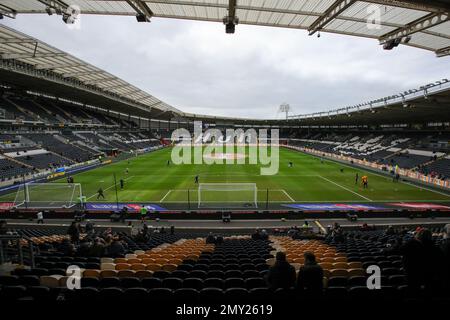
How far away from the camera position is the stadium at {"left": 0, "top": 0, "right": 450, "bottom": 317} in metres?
4.52

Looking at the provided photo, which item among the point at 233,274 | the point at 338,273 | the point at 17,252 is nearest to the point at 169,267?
the point at 233,274

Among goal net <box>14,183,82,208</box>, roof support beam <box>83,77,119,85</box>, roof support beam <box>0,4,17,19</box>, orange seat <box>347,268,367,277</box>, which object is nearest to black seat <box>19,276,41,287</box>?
orange seat <box>347,268,367,277</box>

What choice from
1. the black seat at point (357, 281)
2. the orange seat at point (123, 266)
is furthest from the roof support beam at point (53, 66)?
the black seat at point (357, 281)

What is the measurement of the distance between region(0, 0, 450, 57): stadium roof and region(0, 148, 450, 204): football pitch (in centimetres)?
1463

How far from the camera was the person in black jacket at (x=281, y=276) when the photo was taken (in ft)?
13.9

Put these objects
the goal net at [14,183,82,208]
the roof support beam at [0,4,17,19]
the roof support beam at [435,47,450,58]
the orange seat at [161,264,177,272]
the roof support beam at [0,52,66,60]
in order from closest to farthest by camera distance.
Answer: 1. the orange seat at [161,264,177,272]
2. the roof support beam at [0,4,17,19]
3. the roof support beam at [435,47,450,58]
4. the goal net at [14,183,82,208]
5. the roof support beam at [0,52,66,60]

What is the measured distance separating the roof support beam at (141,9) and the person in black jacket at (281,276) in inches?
393

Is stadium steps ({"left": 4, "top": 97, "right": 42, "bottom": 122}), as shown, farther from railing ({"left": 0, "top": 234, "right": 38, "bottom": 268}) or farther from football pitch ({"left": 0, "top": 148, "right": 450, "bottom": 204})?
railing ({"left": 0, "top": 234, "right": 38, "bottom": 268})

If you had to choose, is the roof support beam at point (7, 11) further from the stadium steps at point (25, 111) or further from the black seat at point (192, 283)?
the stadium steps at point (25, 111)

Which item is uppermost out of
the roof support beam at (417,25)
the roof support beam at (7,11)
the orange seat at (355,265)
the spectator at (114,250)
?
the roof support beam at (7,11)

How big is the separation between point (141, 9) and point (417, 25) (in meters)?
10.5
